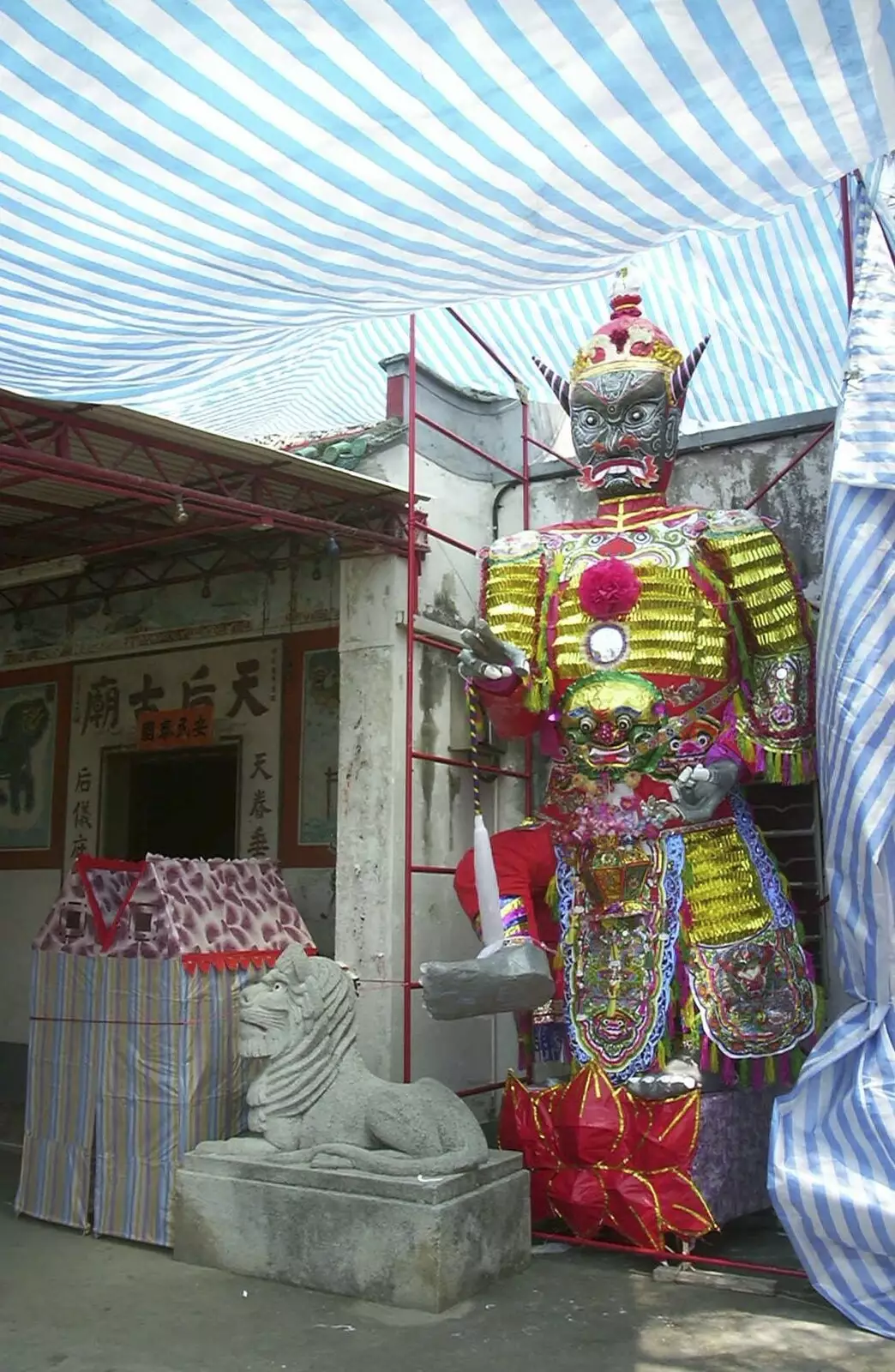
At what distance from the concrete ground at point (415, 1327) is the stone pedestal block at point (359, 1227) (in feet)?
0.24

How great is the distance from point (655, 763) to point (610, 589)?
29.3 inches

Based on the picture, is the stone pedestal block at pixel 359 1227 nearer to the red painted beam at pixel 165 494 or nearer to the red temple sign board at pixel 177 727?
the red painted beam at pixel 165 494

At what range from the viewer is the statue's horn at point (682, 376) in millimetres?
5488

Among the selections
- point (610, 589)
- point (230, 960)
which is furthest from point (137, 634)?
point (610, 589)

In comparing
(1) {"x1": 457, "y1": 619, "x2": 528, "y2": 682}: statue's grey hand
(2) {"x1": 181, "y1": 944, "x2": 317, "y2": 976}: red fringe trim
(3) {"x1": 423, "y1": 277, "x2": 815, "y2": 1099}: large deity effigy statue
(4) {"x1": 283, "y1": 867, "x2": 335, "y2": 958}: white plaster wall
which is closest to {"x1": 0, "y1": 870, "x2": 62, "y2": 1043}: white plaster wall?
(4) {"x1": 283, "y1": 867, "x2": 335, "y2": 958}: white plaster wall

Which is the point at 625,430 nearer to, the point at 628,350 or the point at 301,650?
the point at 628,350

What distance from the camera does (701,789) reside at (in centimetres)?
507

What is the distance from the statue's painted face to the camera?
5438mm

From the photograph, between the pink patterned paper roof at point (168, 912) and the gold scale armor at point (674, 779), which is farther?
the pink patterned paper roof at point (168, 912)

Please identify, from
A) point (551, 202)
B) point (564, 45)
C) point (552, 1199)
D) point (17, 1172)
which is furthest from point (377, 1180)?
point (564, 45)

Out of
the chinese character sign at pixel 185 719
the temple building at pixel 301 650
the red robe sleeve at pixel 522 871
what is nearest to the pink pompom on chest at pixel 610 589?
the red robe sleeve at pixel 522 871

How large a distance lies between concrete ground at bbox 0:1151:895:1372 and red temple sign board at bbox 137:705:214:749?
3.48 metres

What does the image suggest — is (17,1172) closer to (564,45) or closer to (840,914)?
(840,914)

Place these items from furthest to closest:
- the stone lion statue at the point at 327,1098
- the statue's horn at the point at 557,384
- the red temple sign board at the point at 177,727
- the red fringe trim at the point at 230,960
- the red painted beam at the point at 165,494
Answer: the red temple sign board at the point at 177,727 < the statue's horn at the point at 557,384 < the red fringe trim at the point at 230,960 < the red painted beam at the point at 165,494 < the stone lion statue at the point at 327,1098
